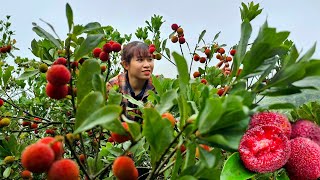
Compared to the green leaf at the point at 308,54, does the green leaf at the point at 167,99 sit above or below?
below

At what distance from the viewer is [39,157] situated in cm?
68

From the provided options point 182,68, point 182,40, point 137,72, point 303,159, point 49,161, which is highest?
point 182,40

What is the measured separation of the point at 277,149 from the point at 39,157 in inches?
17.1

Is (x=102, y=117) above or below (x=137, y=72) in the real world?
Result: below

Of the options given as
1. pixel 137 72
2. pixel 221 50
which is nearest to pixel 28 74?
pixel 137 72

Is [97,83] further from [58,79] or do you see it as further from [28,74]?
[28,74]

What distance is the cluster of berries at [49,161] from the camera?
68 centimetres

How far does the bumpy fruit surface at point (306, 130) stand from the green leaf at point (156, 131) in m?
0.28

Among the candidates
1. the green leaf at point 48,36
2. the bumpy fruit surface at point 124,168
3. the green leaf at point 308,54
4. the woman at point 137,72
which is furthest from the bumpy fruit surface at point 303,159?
the woman at point 137,72

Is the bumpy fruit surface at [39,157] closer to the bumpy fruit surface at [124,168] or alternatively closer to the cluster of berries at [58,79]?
the bumpy fruit surface at [124,168]

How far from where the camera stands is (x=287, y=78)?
756 millimetres

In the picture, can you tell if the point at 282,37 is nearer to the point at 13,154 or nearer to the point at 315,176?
the point at 315,176

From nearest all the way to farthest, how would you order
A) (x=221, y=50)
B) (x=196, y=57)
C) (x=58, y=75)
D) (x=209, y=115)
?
(x=209, y=115) < (x=58, y=75) < (x=196, y=57) < (x=221, y=50)

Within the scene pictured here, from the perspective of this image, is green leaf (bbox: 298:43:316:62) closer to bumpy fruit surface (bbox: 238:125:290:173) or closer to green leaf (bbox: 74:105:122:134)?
bumpy fruit surface (bbox: 238:125:290:173)
